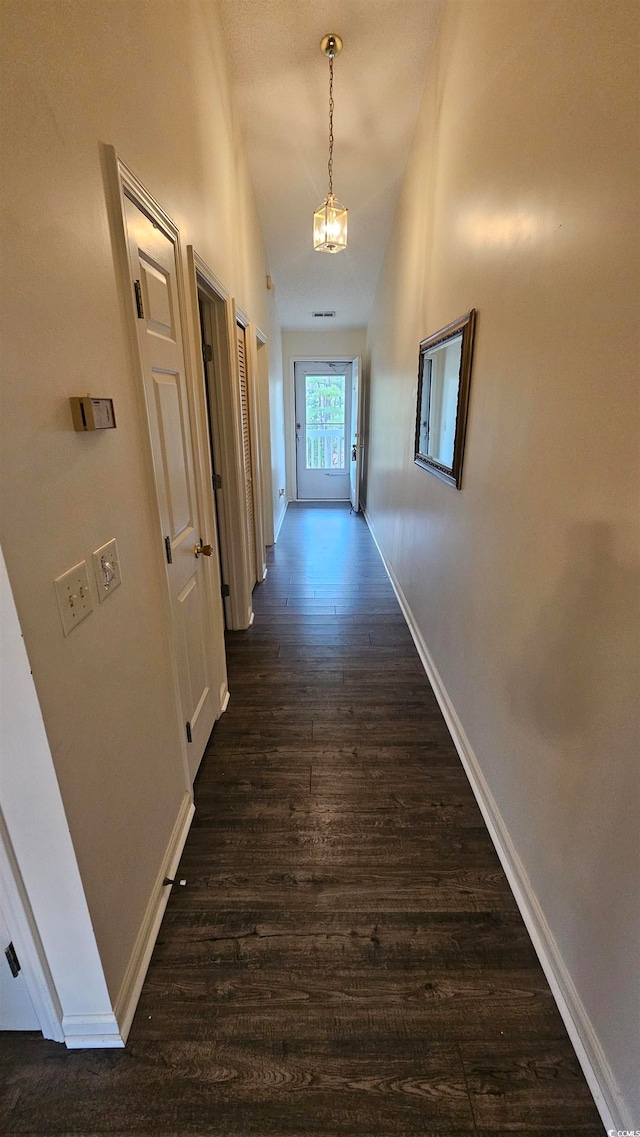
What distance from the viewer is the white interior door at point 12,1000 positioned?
3.49 feet

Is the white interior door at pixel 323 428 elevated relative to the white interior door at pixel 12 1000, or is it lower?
elevated

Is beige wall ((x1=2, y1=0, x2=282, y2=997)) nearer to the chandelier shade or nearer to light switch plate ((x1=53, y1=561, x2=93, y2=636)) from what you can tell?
light switch plate ((x1=53, y1=561, x2=93, y2=636))

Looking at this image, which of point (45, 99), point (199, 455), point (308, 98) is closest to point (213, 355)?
point (199, 455)

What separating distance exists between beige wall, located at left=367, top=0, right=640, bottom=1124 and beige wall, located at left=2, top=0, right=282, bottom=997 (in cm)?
110

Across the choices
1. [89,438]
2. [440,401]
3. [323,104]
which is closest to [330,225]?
[323,104]

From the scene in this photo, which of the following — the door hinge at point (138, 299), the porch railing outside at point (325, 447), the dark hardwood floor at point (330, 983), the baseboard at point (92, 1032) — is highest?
the door hinge at point (138, 299)

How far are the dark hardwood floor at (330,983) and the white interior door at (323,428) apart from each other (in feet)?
18.4

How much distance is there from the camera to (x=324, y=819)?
1771mm

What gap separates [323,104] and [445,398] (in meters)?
2.05

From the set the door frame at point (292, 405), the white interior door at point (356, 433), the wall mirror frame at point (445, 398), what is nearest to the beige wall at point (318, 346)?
the door frame at point (292, 405)

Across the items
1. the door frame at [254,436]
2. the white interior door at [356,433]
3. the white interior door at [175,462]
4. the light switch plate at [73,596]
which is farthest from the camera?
the white interior door at [356,433]

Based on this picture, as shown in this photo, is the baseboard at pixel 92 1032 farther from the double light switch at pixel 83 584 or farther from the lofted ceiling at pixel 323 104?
the lofted ceiling at pixel 323 104

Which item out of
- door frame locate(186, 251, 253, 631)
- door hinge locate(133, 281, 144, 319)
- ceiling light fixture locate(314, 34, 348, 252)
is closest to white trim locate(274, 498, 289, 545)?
door frame locate(186, 251, 253, 631)

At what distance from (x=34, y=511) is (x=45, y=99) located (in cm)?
74
